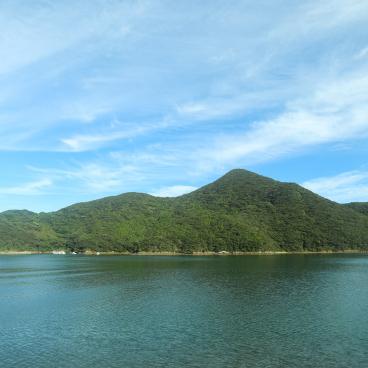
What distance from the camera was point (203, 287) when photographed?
83.2 metres

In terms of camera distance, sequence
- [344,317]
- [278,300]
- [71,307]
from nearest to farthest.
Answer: [344,317], [71,307], [278,300]

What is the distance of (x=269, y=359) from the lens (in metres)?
34.4

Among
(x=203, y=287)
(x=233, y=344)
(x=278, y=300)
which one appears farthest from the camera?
(x=203, y=287)

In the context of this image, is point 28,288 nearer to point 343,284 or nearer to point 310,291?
point 310,291

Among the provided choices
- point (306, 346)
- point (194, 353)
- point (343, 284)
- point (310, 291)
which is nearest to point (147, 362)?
point (194, 353)

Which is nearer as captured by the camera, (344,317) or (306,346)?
(306,346)

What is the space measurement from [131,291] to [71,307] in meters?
19.0

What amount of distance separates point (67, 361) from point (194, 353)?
10.3 meters

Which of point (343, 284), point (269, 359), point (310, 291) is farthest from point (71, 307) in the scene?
point (343, 284)

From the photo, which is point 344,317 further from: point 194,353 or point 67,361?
point 67,361

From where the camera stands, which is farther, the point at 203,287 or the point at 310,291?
the point at 203,287

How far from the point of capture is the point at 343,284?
294 feet

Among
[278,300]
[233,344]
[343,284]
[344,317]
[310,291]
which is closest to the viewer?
[233,344]

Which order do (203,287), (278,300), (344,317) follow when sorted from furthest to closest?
(203,287) < (278,300) < (344,317)
